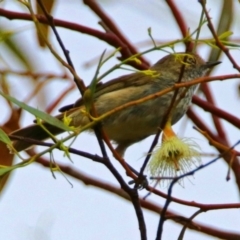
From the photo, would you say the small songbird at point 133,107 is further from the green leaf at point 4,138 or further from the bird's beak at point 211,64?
the green leaf at point 4,138

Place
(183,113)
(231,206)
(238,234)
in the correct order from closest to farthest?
(231,206) < (238,234) < (183,113)

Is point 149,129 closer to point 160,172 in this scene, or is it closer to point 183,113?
point 183,113

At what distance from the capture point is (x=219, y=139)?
2830 mm

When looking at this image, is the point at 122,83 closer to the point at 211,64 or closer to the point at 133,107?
the point at 133,107

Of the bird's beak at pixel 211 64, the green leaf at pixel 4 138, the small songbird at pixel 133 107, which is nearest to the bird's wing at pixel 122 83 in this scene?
the small songbird at pixel 133 107

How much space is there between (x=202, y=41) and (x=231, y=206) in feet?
1.42

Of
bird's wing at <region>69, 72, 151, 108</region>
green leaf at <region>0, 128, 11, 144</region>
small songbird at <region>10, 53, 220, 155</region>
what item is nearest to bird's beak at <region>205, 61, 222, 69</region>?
small songbird at <region>10, 53, 220, 155</region>

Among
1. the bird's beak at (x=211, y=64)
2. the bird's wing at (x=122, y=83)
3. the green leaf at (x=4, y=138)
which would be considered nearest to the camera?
the green leaf at (x=4, y=138)

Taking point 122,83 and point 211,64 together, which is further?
point 122,83

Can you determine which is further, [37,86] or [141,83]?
[141,83]

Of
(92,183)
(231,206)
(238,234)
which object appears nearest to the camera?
(231,206)

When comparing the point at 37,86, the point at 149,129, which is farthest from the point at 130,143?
the point at 37,86

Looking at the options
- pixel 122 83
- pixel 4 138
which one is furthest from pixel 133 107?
pixel 4 138

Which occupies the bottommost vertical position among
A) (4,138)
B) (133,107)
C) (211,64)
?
(4,138)
